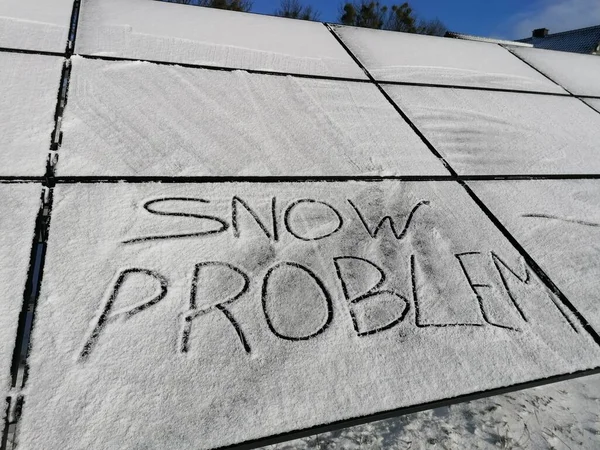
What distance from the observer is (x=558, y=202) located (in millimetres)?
1780

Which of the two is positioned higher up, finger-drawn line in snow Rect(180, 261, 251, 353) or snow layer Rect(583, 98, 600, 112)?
snow layer Rect(583, 98, 600, 112)

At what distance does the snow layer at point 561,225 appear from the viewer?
142 cm

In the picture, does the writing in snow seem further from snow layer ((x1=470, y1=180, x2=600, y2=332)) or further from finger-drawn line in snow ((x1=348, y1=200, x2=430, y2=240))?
snow layer ((x1=470, y1=180, x2=600, y2=332))

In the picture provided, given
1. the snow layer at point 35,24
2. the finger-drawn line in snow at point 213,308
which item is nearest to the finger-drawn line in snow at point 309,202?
the finger-drawn line in snow at point 213,308

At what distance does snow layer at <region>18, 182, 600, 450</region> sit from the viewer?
0.91 metres

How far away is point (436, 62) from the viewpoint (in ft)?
9.11

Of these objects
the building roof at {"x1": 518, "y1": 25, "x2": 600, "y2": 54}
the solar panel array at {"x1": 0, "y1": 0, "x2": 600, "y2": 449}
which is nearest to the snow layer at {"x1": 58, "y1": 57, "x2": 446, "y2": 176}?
the solar panel array at {"x1": 0, "y1": 0, "x2": 600, "y2": 449}

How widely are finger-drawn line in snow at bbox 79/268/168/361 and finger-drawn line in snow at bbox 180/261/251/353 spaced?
0.08 meters

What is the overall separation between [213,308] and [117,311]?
0.73 feet

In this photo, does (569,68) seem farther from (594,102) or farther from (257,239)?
(257,239)

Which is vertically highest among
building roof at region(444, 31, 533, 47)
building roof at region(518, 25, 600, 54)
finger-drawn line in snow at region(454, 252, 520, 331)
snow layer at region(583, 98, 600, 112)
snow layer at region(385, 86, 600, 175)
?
building roof at region(518, 25, 600, 54)

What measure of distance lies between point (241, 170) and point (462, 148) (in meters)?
1.05

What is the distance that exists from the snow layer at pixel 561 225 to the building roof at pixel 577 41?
1438 centimetres

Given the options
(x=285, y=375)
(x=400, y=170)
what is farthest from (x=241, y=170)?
(x=285, y=375)
